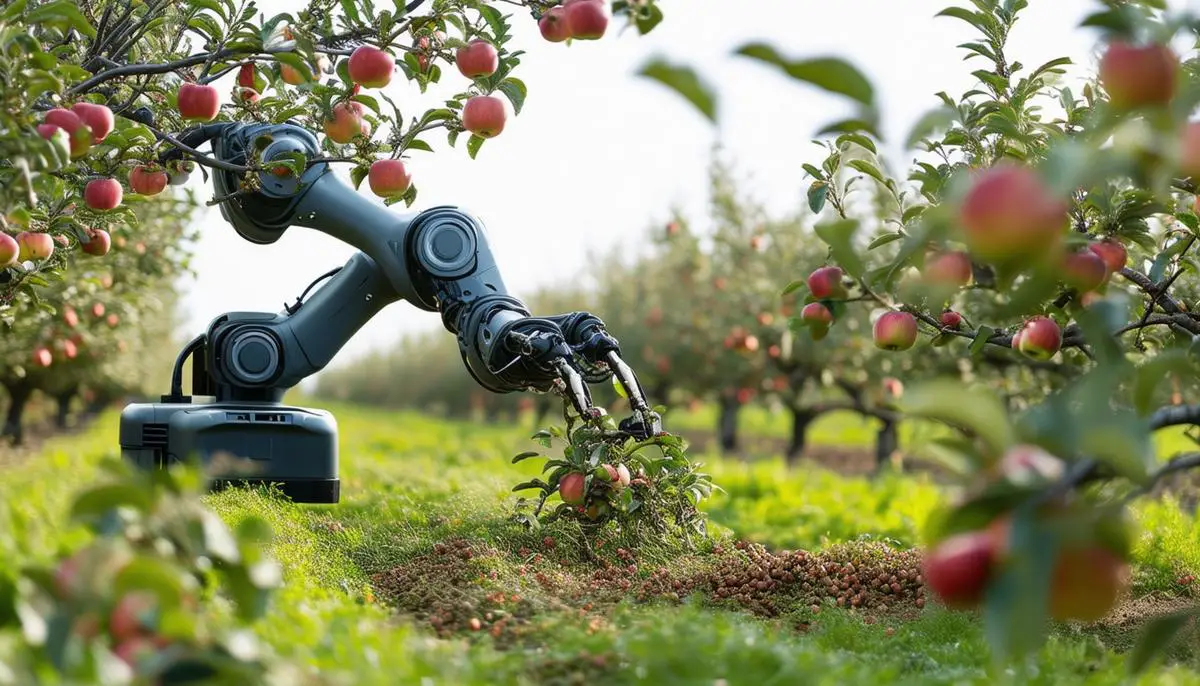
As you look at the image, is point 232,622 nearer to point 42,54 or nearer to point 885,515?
point 42,54

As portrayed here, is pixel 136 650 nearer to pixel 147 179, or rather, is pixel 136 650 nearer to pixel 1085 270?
pixel 1085 270

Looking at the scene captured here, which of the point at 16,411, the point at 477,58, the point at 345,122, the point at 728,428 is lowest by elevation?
the point at 728,428

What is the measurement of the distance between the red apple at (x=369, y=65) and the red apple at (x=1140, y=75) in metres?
2.58

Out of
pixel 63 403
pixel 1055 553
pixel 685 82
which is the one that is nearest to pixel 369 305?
pixel 685 82

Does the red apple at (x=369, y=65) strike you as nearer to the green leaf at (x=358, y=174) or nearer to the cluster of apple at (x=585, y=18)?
the green leaf at (x=358, y=174)

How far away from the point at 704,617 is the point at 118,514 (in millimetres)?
1710

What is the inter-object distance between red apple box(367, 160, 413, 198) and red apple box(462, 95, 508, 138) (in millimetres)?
357

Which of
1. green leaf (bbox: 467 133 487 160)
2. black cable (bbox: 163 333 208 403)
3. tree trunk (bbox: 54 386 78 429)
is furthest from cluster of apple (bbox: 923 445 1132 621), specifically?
tree trunk (bbox: 54 386 78 429)

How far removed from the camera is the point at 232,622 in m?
2.75

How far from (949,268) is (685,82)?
122 centimetres

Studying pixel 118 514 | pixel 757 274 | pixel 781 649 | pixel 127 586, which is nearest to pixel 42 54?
pixel 118 514

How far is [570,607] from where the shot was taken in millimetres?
3777

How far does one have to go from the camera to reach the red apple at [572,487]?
4602 mm

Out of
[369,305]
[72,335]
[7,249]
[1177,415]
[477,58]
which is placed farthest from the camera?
[72,335]
